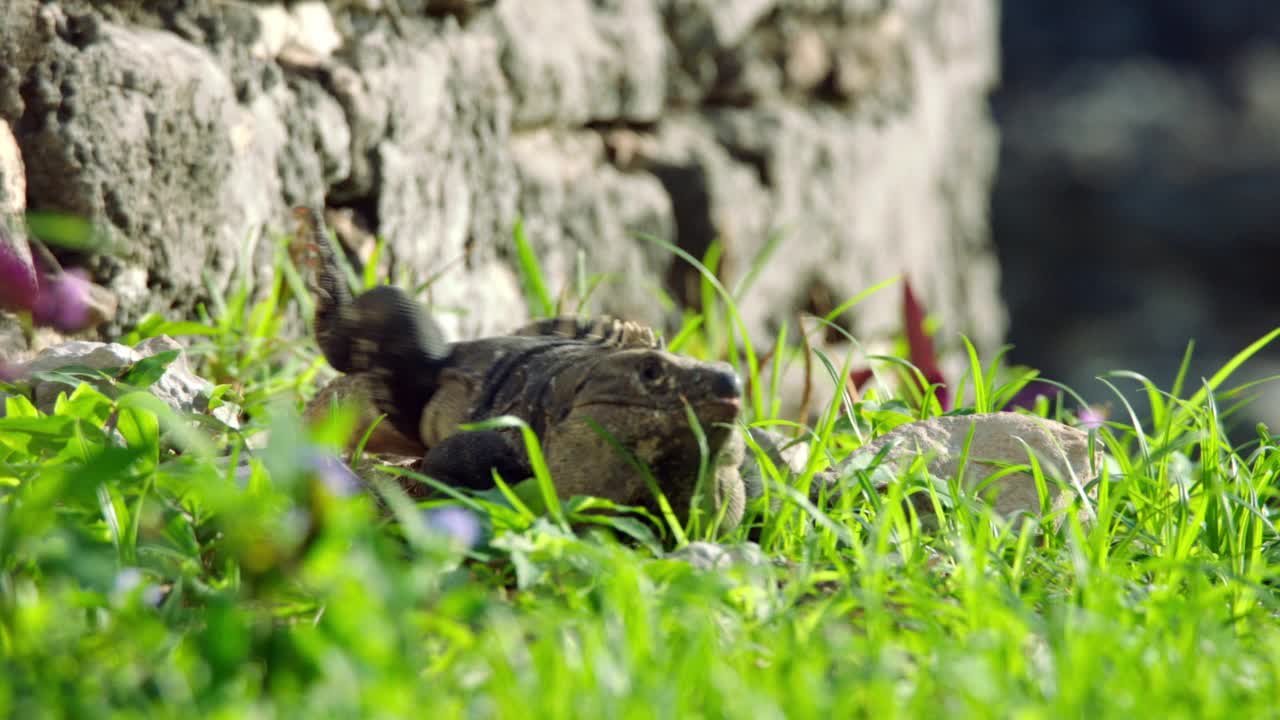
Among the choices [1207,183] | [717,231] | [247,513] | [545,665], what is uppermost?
[247,513]

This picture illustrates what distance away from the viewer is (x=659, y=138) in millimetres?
4078

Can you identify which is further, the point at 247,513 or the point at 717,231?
the point at 717,231

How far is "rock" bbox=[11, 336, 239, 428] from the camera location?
1.97 meters

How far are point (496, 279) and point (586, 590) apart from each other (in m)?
2.13

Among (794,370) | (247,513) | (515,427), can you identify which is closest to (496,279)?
(794,370)

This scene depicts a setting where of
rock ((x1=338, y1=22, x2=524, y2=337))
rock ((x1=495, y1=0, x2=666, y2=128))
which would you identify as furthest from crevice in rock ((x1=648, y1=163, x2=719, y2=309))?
rock ((x1=338, y1=22, x2=524, y2=337))

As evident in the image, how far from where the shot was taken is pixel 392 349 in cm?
217

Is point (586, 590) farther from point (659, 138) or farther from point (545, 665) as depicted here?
point (659, 138)

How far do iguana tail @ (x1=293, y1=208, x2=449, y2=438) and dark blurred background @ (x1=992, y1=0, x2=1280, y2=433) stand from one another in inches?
257

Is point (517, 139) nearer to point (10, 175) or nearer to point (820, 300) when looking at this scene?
point (820, 300)

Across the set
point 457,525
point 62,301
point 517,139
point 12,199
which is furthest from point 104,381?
point 517,139

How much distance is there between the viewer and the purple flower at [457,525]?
1.34 m

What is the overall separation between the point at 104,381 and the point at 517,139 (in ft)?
6.12

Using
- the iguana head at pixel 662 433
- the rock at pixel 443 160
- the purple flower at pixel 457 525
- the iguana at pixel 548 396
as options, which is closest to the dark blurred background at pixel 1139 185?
the rock at pixel 443 160
